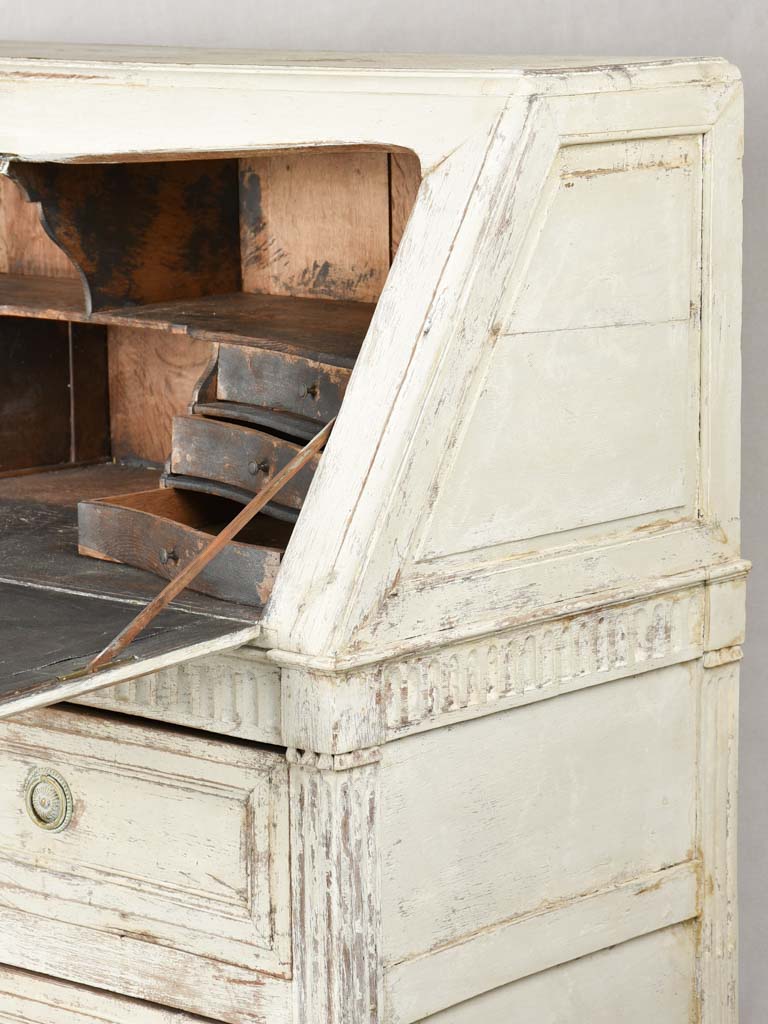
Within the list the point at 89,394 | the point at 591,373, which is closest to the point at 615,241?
the point at 591,373

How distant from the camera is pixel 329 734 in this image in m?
1.97

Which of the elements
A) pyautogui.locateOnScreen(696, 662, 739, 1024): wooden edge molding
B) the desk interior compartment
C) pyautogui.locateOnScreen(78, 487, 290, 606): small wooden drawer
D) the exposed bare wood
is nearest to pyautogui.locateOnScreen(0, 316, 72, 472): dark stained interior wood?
the desk interior compartment

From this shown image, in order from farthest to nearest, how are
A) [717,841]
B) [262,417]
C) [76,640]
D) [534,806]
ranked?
1. [717,841]
2. [262,417]
3. [534,806]
4. [76,640]

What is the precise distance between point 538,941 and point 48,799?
0.60 metres

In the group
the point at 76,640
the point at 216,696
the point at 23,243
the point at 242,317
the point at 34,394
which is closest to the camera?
the point at 76,640

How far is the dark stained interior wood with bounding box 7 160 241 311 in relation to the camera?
2500 millimetres

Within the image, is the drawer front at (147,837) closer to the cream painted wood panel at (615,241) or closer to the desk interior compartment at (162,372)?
the desk interior compartment at (162,372)

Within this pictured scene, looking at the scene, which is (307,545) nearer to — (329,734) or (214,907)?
(329,734)

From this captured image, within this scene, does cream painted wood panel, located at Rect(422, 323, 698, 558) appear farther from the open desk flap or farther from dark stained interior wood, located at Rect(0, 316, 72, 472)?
dark stained interior wood, located at Rect(0, 316, 72, 472)

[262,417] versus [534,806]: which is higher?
[262,417]

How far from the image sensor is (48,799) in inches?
87.6

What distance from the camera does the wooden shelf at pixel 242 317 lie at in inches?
91.4

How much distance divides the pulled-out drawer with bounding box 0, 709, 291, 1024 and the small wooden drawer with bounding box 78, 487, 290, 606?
0.18m

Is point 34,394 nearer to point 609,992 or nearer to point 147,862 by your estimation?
point 147,862
